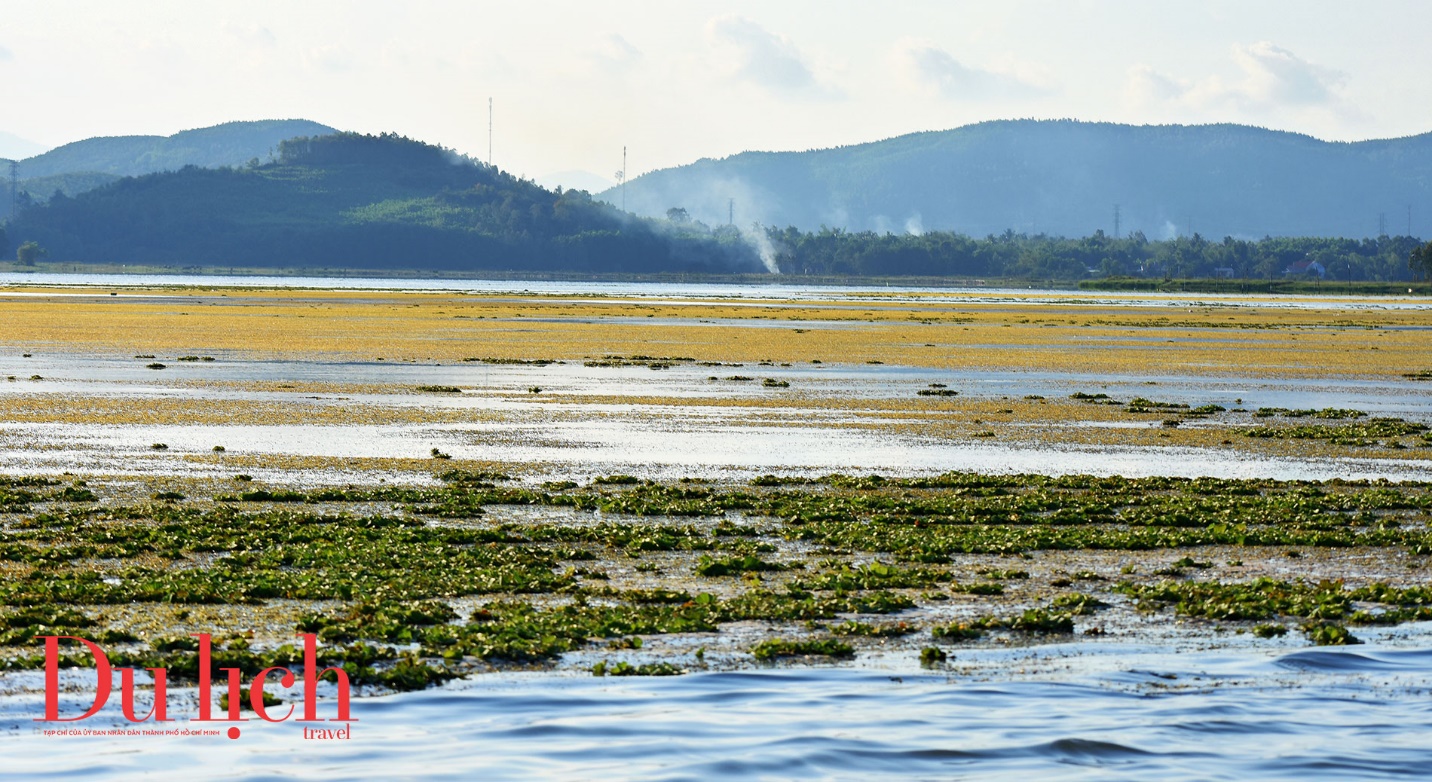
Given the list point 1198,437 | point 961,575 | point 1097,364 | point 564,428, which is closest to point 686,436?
point 564,428

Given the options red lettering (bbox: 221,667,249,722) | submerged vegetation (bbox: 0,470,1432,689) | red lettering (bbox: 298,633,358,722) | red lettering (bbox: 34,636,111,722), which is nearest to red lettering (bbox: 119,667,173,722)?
red lettering (bbox: 34,636,111,722)

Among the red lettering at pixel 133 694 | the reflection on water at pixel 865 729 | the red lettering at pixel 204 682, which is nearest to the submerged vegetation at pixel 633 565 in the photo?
the red lettering at pixel 204 682

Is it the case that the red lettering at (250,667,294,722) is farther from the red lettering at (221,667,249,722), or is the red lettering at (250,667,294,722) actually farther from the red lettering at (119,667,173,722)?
the red lettering at (119,667,173,722)

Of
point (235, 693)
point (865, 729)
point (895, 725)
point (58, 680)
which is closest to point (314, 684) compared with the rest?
point (235, 693)

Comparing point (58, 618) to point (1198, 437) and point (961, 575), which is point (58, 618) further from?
point (1198, 437)

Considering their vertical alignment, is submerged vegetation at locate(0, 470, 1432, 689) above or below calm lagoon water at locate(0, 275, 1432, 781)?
above

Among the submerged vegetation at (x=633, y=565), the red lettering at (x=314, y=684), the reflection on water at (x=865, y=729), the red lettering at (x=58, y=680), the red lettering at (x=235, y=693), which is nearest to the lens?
the reflection on water at (x=865, y=729)

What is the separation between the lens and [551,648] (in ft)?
43.0

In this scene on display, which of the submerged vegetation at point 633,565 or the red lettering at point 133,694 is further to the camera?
the submerged vegetation at point 633,565

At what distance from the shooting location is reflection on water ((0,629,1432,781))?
416 inches

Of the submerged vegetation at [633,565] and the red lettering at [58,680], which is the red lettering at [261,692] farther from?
the red lettering at [58,680]

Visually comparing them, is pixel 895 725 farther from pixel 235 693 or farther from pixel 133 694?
pixel 133 694

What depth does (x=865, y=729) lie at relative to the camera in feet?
37.4

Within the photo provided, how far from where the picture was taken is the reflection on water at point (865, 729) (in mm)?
10562
